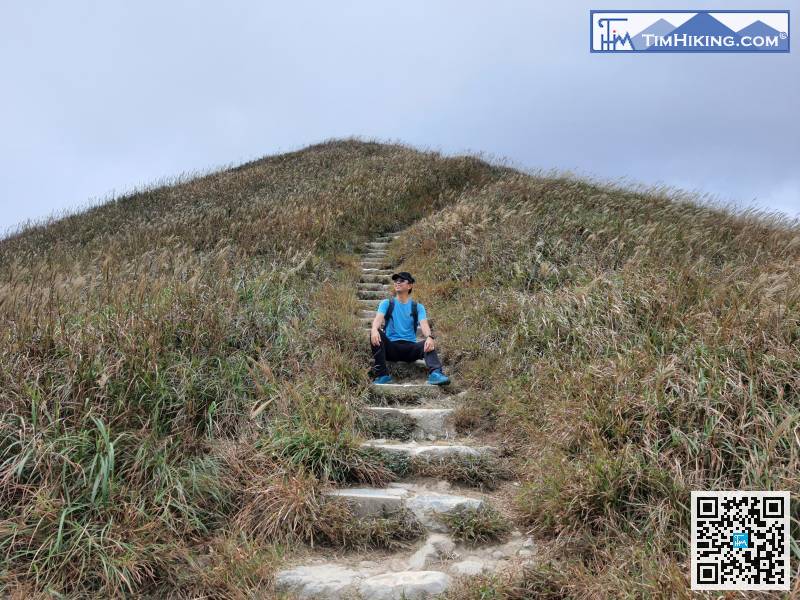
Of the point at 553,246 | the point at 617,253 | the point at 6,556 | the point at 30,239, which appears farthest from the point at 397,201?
the point at 6,556

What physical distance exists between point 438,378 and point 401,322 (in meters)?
1.01

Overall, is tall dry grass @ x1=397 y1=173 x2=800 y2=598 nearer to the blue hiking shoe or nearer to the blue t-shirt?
the blue hiking shoe

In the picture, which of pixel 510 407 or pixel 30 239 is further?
pixel 30 239

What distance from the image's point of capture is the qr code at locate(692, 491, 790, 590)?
2.57m

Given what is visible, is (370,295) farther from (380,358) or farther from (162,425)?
(162,425)

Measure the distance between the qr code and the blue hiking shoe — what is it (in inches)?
119

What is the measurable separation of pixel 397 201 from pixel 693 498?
12.2 metres

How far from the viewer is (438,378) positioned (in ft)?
19.0

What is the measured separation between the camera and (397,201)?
14.5m

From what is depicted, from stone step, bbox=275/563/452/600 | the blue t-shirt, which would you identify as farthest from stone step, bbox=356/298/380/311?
stone step, bbox=275/563/452/600

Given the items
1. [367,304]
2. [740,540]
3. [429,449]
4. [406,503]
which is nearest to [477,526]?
[406,503]

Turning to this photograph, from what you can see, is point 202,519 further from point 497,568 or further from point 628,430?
point 628,430

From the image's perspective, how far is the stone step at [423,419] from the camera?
490 cm

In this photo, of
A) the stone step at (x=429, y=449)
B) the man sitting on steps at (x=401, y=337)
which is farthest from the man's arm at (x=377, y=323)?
the stone step at (x=429, y=449)
